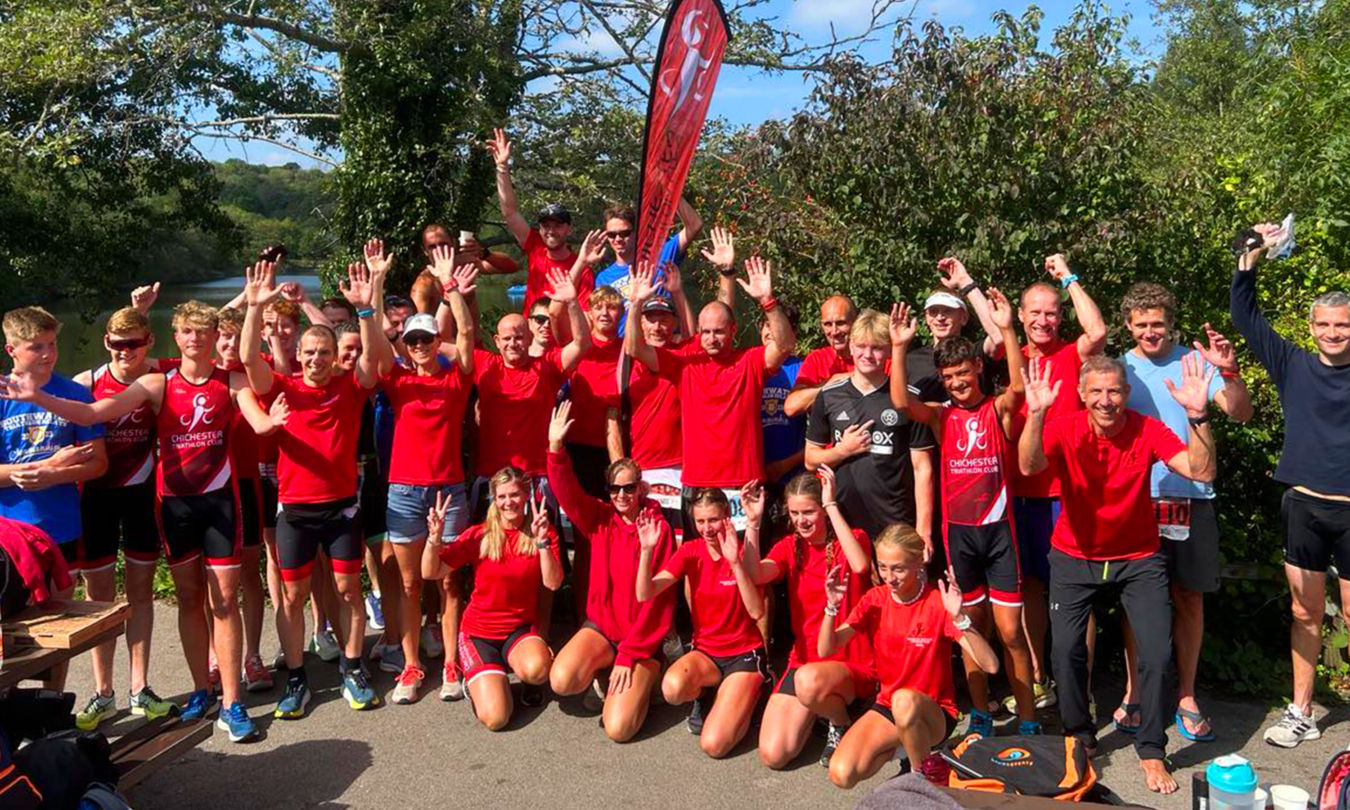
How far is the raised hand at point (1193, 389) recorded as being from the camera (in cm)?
443

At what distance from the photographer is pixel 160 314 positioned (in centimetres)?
3070

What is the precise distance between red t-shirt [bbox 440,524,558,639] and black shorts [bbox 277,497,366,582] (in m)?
0.52

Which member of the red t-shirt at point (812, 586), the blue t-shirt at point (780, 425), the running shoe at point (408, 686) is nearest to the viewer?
the red t-shirt at point (812, 586)

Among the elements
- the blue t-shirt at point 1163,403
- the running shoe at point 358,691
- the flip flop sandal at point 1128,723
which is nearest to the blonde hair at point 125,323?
the running shoe at point 358,691

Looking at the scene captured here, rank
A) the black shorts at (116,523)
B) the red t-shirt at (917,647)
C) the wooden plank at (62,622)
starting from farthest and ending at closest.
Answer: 1. the black shorts at (116,523)
2. the red t-shirt at (917,647)
3. the wooden plank at (62,622)

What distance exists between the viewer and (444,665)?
5934 mm

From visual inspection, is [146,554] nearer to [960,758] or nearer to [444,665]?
[444,665]

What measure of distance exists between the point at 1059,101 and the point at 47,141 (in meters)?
8.62

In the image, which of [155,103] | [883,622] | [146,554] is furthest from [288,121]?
[883,622]

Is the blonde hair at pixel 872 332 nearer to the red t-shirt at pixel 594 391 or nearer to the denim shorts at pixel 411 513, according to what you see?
the red t-shirt at pixel 594 391

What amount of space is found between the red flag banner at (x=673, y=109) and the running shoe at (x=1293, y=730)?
399cm

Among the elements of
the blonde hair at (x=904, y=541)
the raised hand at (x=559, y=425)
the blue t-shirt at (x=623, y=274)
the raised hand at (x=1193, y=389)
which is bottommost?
the blonde hair at (x=904, y=541)

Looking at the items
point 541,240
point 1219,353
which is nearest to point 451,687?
point 541,240

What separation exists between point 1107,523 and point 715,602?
1.93m
